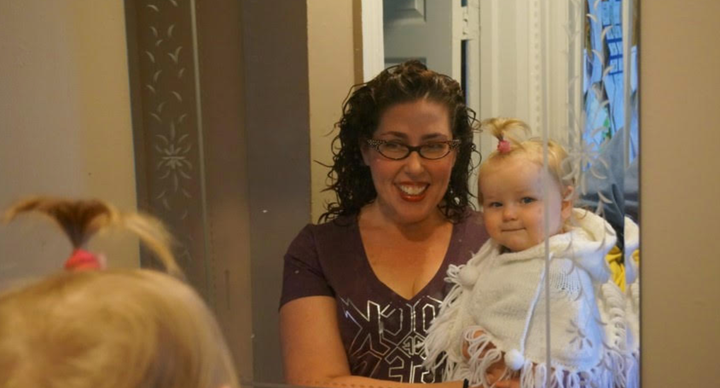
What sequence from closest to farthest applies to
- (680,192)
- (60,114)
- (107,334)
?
(107,334) → (680,192) → (60,114)

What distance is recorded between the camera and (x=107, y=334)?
500mm

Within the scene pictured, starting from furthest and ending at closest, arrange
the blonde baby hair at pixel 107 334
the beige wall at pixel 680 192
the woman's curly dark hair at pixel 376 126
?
the woman's curly dark hair at pixel 376 126
the beige wall at pixel 680 192
the blonde baby hair at pixel 107 334

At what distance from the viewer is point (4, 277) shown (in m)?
0.97

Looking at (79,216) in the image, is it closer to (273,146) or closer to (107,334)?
(107,334)

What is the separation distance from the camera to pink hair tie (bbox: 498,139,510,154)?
0.80 meters

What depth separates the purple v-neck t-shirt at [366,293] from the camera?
0.85 m

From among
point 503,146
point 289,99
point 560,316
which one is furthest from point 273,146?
point 560,316

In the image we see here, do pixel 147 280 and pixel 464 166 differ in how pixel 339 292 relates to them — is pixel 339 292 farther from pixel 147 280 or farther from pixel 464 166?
pixel 147 280

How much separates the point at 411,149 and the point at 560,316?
0.25m

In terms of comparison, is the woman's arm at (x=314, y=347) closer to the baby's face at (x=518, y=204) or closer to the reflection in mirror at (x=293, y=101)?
the reflection in mirror at (x=293, y=101)

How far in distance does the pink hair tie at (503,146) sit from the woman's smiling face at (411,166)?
2.2 inches

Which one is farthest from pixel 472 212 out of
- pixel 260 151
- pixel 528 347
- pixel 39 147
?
pixel 39 147

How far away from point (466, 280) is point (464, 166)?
0.13 m

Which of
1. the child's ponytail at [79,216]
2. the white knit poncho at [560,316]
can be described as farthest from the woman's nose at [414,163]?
the child's ponytail at [79,216]
